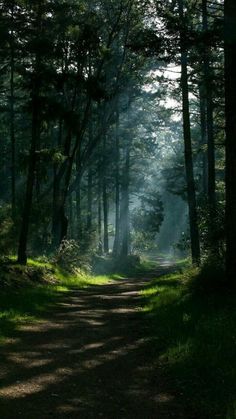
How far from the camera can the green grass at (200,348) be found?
566cm

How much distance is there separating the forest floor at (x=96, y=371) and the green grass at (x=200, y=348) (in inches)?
1.3

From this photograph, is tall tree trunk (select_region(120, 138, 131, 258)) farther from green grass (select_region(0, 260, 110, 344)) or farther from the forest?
green grass (select_region(0, 260, 110, 344))

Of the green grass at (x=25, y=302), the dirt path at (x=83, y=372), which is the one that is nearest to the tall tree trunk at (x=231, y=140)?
the dirt path at (x=83, y=372)

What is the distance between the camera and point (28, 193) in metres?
17.9

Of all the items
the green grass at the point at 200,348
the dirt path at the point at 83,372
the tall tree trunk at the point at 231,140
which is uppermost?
the tall tree trunk at the point at 231,140

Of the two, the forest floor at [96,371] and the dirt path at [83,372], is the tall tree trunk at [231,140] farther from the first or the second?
the dirt path at [83,372]

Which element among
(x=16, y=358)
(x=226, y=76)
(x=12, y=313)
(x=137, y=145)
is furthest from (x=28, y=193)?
(x=137, y=145)

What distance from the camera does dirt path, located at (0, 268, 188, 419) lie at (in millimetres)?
5631

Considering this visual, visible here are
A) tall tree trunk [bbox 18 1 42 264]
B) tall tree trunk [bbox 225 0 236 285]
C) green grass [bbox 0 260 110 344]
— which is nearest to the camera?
green grass [bbox 0 260 110 344]

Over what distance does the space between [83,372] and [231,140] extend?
6.68 metres

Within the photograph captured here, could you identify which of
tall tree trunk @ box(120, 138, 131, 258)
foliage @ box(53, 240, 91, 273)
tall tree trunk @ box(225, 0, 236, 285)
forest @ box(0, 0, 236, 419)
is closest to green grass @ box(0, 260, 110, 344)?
forest @ box(0, 0, 236, 419)

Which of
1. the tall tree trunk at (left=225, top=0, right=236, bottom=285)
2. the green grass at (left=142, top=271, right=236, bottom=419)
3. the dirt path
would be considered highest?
the tall tree trunk at (left=225, top=0, right=236, bottom=285)

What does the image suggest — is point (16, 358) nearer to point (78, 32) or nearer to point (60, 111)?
point (60, 111)

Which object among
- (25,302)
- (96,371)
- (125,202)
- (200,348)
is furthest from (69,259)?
(125,202)
